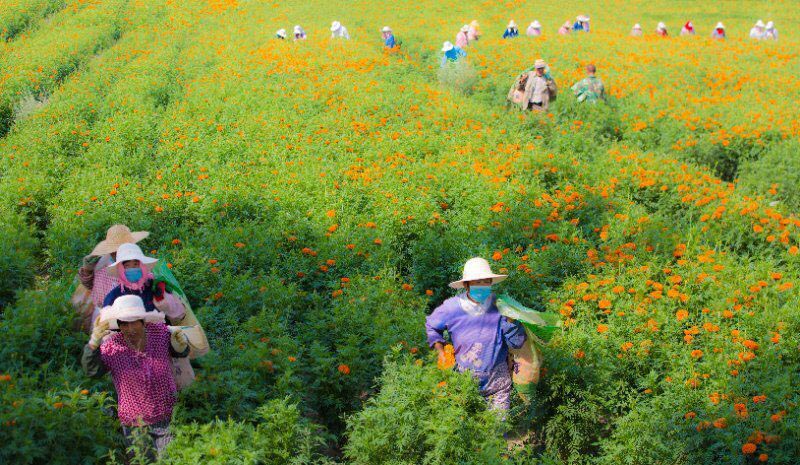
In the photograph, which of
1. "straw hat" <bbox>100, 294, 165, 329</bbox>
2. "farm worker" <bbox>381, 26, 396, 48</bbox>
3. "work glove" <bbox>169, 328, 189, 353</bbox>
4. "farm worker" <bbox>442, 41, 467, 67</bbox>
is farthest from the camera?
"farm worker" <bbox>381, 26, 396, 48</bbox>

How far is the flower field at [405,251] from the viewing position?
4.21 meters

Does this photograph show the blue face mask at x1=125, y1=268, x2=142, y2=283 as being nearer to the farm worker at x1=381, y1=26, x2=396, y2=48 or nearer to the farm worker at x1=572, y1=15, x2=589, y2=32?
the farm worker at x1=381, y1=26, x2=396, y2=48

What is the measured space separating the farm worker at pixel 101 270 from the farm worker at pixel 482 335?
2.67 metres

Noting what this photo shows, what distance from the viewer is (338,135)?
10.6 m

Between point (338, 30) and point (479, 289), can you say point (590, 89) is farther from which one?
point (338, 30)

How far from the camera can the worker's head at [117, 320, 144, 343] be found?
4.07 metres

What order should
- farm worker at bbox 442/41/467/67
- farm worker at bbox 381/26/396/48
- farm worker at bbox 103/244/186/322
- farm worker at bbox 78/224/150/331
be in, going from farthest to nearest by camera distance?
farm worker at bbox 381/26/396/48, farm worker at bbox 442/41/467/67, farm worker at bbox 78/224/150/331, farm worker at bbox 103/244/186/322

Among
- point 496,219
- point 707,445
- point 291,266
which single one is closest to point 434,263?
point 496,219

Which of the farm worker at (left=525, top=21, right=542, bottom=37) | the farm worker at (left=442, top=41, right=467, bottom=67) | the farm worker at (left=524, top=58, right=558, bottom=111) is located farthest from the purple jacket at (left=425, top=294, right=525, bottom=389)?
the farm worker at (left=525, top=21, right=542, bottom=37)

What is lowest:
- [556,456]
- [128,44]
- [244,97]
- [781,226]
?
[556,456]

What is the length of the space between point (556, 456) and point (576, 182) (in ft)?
14.6

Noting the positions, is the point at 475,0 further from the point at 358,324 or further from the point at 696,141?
the point at 358,324

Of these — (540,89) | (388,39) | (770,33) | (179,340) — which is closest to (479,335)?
(179,340)

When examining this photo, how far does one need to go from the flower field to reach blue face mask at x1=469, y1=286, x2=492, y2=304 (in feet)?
2.26
